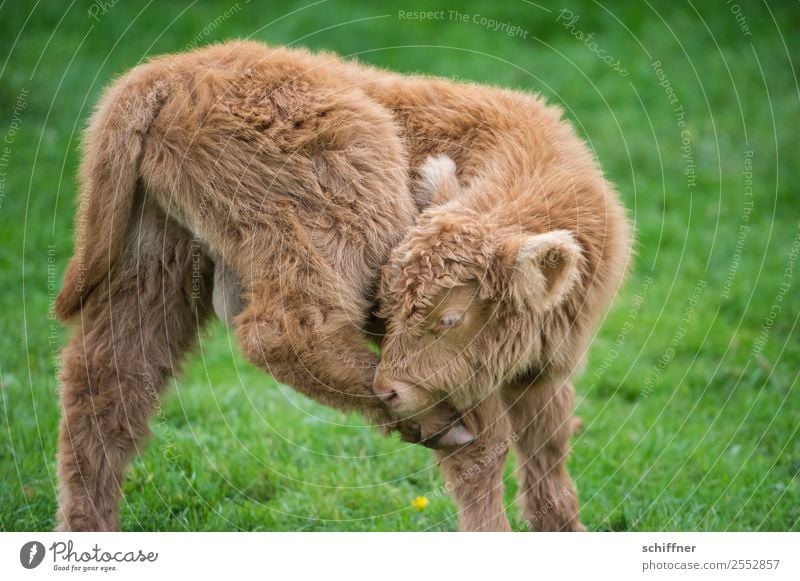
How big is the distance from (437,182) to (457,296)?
24.2 inches

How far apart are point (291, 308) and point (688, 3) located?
944cm

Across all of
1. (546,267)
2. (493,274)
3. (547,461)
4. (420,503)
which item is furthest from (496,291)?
(420,503)

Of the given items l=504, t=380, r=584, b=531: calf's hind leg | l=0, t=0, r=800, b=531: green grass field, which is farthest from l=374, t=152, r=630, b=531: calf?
l=0, t=0, r=800, b=531: green grass field

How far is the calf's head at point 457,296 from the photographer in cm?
409

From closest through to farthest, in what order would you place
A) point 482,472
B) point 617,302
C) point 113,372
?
point 482,472 < point 113,372 < point 617,302

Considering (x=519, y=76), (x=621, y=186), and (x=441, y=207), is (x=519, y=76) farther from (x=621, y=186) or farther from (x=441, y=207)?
(x=441, y=207)

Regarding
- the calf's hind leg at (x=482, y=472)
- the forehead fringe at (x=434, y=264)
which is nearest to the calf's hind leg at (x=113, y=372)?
the forehead fringe at (x=434, y=264)

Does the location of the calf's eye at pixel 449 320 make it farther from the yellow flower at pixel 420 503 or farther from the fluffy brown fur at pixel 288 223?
the yellow flower at pixel 420 503

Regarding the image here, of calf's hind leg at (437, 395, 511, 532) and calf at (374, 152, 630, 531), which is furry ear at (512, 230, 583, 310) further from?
calf's hind leg at (437, 395, 511, 532)

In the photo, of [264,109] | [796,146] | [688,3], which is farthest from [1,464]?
[688,3]

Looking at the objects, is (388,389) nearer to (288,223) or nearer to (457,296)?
(457,296)

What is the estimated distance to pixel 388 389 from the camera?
4027 millimetres

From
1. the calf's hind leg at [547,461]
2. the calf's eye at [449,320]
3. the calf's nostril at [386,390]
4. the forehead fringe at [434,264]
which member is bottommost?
the calf's hind leg at [547,461]

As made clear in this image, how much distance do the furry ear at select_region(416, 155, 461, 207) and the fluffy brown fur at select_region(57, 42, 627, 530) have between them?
16 mm
